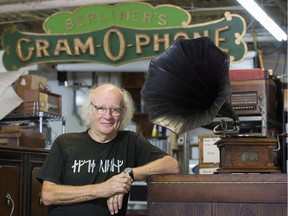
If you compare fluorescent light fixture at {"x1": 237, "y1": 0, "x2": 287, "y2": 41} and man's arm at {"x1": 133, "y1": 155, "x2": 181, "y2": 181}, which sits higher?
fluorescent light fixture at {"x1": 237, "y1": 0, "x2": 287, "y2": 41}

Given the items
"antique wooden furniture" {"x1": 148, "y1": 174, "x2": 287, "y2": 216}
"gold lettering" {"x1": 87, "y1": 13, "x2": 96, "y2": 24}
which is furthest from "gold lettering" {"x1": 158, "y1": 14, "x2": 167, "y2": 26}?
"antique wooden furniture" {"x1": 148, "y1": 174, "x2": 287, "y2": 216}

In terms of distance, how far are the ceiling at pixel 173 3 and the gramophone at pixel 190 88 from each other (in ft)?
11.0

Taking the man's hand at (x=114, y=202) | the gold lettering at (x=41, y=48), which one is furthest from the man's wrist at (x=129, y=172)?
the gold lettering at (x=41, y=48)

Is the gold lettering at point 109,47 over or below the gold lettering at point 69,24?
below

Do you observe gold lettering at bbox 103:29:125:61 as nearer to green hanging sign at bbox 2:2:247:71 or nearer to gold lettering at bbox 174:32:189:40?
green hanging sign at bbox 2:2:247:71

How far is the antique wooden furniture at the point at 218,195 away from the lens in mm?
2236

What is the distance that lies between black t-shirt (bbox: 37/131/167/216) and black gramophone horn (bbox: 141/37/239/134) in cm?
20

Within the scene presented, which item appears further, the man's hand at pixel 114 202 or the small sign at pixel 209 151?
the small sign at pixel 209 151

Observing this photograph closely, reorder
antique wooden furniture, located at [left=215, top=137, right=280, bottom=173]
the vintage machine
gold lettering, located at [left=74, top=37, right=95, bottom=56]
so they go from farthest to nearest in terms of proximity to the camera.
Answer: gold lettering, located at [left=74, top=37, right=95, bottom=56] → the vintage machine → antique wooden furniture, located at [left=215, top=137, right=280, bottom=173]

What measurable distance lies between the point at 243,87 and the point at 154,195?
215 cm

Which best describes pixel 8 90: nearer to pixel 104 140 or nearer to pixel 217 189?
pixel 104 140

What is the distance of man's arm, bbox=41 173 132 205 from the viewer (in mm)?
2773

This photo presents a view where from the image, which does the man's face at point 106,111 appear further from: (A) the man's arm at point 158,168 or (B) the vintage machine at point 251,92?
(B) the vintage machine at point 251,92

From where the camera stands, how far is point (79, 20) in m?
6.63
